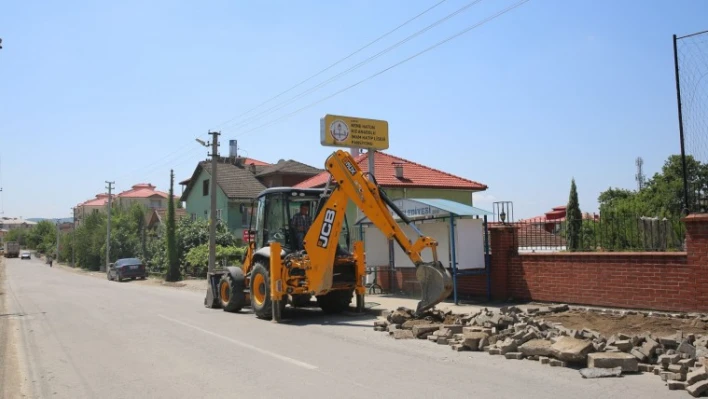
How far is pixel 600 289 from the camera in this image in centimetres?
1302

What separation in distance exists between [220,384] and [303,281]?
19.7ft

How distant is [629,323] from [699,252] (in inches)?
106

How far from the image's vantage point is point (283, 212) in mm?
14258

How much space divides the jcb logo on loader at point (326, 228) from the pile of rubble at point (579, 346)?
8.82ft

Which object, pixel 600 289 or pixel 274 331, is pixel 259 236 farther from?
pixel 600 289

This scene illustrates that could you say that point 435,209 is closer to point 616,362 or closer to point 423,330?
point 423,330

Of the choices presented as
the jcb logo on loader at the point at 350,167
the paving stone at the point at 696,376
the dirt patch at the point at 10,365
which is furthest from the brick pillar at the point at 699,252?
the dirt patch at the point at 10,365

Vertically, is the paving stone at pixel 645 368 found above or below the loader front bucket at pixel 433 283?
below

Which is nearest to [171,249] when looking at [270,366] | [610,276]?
[610,276]

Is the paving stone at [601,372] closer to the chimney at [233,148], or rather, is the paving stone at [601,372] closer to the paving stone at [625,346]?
the paving stone at [625,346]

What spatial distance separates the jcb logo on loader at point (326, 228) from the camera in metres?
12.8

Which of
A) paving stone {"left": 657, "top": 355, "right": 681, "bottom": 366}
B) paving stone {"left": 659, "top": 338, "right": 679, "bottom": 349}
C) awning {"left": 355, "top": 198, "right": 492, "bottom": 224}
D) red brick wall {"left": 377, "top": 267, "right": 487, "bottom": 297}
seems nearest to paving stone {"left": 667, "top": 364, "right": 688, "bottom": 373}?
paving stone {"left": 657, "top": 355, "right": 681, "bottom": 366}

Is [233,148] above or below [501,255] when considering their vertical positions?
above

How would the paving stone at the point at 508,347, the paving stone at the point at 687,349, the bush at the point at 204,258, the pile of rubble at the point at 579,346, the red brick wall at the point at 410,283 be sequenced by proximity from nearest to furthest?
the pile of rubble at the point at 579,346 → the paving stone at the point at 687,349 → the paving stone at the point at 508,347 → the red brick wall at the point at 410,283 → the bush at the point at 204,258
